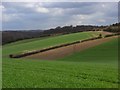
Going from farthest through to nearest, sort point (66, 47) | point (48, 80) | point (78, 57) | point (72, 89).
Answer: point (66, 47) < point (78, 57) < point (48, 80) < point (72, 89)

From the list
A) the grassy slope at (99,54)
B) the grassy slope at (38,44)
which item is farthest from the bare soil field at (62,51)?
the grassy slope at (38,44)

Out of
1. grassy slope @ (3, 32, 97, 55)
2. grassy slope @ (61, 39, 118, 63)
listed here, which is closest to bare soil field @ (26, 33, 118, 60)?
grassy slope @ (61, 39, 118, 63)

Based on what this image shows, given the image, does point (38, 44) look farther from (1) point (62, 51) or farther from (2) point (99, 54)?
(2) point (99, 54)

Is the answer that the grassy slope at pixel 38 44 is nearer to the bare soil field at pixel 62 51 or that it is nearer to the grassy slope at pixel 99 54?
the bare soil field at pixel 62 51

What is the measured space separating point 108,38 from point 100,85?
48.8m

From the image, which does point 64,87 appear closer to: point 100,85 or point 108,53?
point 100,85

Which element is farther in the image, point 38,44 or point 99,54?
point 38,44

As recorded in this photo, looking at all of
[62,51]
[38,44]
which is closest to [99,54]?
[62,51]

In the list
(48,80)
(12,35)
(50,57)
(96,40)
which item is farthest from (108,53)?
(12,35)

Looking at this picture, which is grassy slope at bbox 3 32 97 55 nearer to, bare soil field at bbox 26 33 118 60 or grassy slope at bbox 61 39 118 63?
bare soil field at bbox 26 33 118 60

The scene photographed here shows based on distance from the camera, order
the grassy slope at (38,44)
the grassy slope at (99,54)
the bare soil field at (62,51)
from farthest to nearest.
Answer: the grassy slope at (38,44) < the bare soil field at (62,51) < the grassy slope at (99,54)

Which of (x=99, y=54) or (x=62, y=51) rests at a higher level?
(x=62, y=51)

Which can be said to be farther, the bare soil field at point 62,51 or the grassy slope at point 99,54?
the bare soil field at point 62,51

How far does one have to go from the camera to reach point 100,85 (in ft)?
51.8
